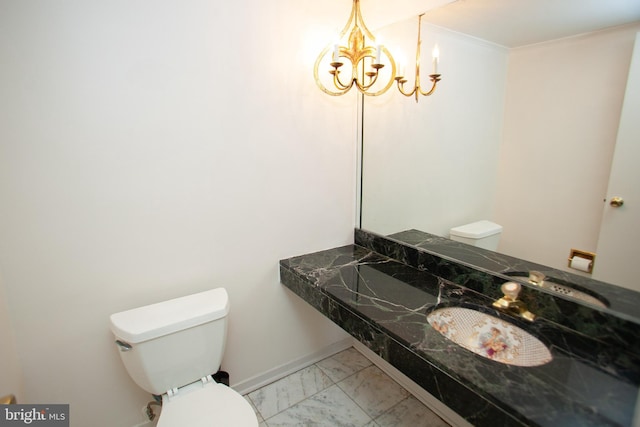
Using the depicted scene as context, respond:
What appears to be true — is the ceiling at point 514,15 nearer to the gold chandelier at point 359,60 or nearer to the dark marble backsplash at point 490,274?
the gold chandelier at point 359,60

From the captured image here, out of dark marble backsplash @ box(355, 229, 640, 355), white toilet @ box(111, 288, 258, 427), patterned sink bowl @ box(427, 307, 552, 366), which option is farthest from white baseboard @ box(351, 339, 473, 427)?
white toilet @ box(111, 288, 258, 427)

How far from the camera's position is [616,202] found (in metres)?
1.03

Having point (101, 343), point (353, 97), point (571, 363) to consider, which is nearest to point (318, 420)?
point (101, 343)

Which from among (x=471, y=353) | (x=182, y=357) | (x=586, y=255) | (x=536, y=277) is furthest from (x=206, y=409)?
(x=586, y=255)

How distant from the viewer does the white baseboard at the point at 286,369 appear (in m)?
1.86

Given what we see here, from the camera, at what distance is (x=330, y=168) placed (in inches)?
74.2

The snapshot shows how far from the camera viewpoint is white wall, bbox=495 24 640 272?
1024 millimetres

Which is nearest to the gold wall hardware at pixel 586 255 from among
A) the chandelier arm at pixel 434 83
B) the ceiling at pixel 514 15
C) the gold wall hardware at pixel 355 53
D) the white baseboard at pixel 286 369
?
the ceiling at pixel 514 15

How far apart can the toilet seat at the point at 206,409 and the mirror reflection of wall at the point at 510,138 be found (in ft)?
4.00

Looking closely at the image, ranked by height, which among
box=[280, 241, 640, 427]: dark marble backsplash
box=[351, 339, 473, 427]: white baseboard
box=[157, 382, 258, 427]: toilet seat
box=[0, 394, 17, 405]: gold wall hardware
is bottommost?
box=[351, 339, 473, 427]: white baseboard

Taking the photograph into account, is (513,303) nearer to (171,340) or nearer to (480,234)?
(480,234)

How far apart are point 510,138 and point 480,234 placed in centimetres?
45

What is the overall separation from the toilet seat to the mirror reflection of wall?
1.22m

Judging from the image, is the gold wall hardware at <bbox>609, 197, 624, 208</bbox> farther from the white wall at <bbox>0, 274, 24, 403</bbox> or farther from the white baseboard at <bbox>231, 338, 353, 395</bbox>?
Result: the white wall at <bbox>0, 274, 24, 403</bbox>
